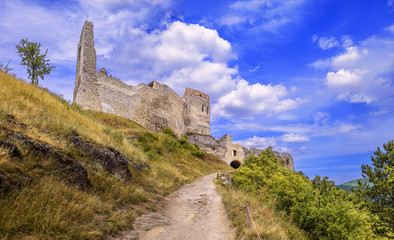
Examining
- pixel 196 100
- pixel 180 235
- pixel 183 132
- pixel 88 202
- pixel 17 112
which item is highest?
pixel 196 100

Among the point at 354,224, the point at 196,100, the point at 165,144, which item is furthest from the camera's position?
the point at 196,100

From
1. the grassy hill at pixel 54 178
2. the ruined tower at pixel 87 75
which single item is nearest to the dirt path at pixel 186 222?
the grassy hill at pixel 54 178

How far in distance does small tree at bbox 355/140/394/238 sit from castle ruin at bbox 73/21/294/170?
35.6 ft

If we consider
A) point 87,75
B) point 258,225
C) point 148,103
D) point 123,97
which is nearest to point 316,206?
point 258,225

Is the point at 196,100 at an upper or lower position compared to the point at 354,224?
upper

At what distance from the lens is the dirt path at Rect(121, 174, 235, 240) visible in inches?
253

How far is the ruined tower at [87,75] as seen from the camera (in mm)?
25484

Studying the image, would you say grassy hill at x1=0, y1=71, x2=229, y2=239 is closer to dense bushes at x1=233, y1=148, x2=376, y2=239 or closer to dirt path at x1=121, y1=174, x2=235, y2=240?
dirt path at x1=121, y1=174, x2=235, y2=240

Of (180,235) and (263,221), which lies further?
(263,221)

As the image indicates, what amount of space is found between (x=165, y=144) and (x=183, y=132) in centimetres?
2108

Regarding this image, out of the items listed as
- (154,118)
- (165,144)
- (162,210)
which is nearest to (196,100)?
(154,118)

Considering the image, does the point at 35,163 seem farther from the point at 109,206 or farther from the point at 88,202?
the point at 109,206

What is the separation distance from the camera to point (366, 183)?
17672mm

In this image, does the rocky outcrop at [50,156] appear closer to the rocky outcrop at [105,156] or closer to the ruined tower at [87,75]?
the rocky outcrop at [105,156]
